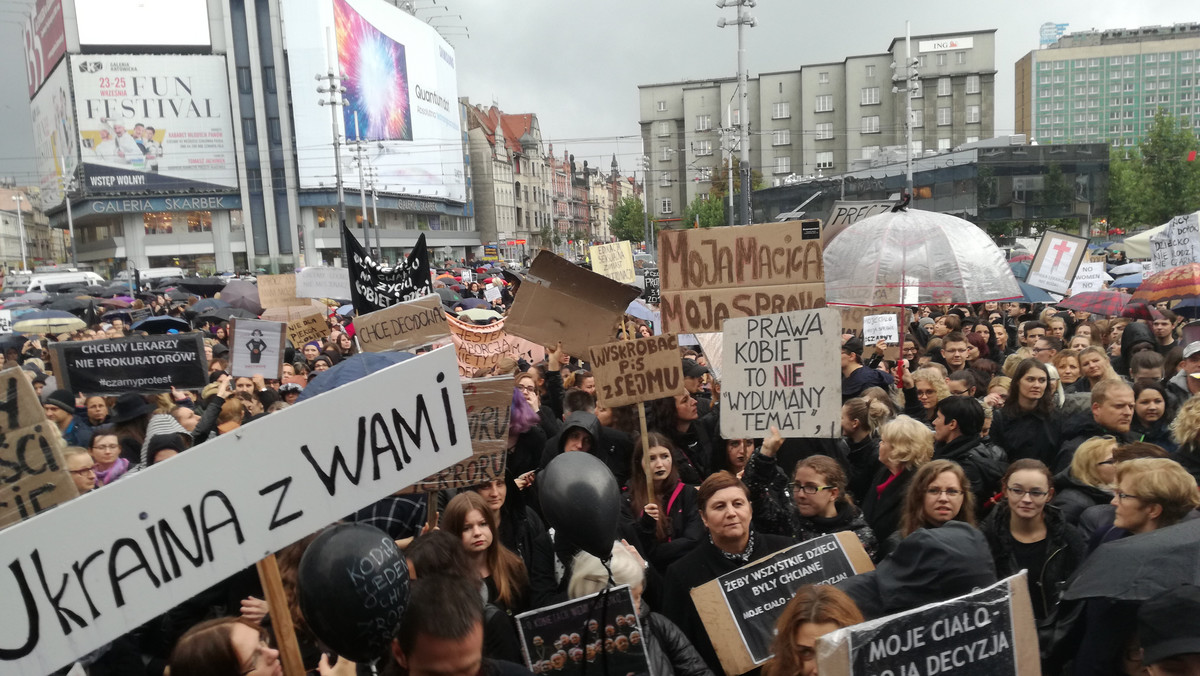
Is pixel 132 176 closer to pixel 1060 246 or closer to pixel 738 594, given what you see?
pixel 1060 246

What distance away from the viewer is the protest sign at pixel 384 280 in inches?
348

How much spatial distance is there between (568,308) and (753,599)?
4.00m

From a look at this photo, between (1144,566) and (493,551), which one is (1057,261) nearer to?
(1144,566)

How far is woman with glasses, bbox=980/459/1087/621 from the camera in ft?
11.8

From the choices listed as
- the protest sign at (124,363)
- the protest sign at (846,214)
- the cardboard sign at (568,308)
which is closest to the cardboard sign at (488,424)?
the cardboard sign at (568,308)

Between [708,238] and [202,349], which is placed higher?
[708,238]

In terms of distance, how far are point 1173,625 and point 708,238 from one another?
4.10 m

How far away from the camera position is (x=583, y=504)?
2920 mm

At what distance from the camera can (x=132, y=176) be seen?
64250mm

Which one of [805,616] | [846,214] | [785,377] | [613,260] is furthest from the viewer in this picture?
[613,260]

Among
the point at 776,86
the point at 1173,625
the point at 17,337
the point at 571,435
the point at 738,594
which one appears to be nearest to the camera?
the point at 1173,625

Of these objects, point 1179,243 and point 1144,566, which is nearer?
point 1144,566

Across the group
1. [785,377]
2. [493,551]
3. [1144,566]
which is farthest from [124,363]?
[1144,566]

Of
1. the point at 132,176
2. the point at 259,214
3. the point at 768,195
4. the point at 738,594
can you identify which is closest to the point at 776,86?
the point at 768,195
